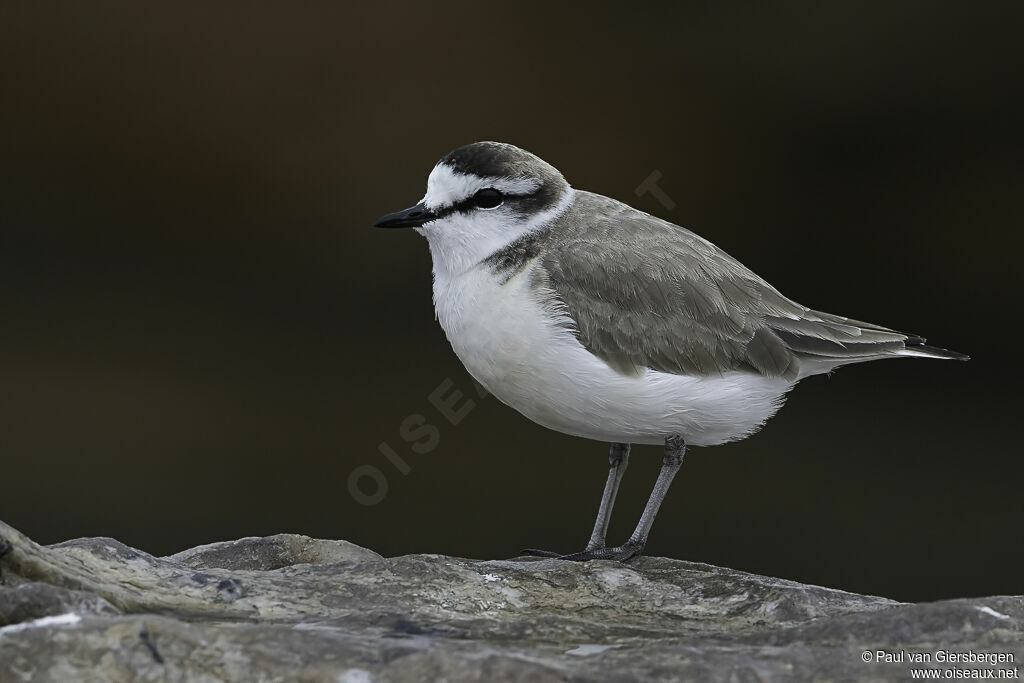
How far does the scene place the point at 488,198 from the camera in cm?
637

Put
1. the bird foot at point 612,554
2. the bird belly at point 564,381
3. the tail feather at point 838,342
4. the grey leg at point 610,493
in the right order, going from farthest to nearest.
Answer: the grey leg at point 610,493, the tail feather at point 838,342, the bird foot at point 612,554, the bird belly at point 564,381

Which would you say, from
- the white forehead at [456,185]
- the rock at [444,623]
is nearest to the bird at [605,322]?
the white forehead at [456,185]

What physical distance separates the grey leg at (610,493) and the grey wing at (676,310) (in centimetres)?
99

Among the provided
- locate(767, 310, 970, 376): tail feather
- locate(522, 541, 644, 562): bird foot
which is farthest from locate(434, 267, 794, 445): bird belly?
locate(522, 541, 644, 562): bird foot

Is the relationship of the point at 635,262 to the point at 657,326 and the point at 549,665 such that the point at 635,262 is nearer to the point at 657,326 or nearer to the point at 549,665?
the point at 657,326

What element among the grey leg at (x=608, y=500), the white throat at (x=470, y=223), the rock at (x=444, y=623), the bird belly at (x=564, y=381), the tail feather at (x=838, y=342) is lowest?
the rock at (x=444, y=623)

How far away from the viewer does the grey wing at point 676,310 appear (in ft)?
20.3

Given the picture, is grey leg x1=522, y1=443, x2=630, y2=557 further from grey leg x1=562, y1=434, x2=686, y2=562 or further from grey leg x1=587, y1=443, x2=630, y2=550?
grey leg x1=562, y1=434, x2=686, y2=562

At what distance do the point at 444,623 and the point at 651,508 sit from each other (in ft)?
7.40

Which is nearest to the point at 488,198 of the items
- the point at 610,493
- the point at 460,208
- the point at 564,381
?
the point at 460,208

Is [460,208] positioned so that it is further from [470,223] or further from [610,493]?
[610,493]

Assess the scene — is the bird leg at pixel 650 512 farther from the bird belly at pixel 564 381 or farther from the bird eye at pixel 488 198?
the bird eye at pixel 488 198

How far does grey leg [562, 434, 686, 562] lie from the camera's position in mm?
6336

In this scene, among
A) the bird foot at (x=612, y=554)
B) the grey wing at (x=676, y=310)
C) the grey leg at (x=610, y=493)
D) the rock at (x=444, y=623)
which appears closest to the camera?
the rock at (x=444, y=623)
